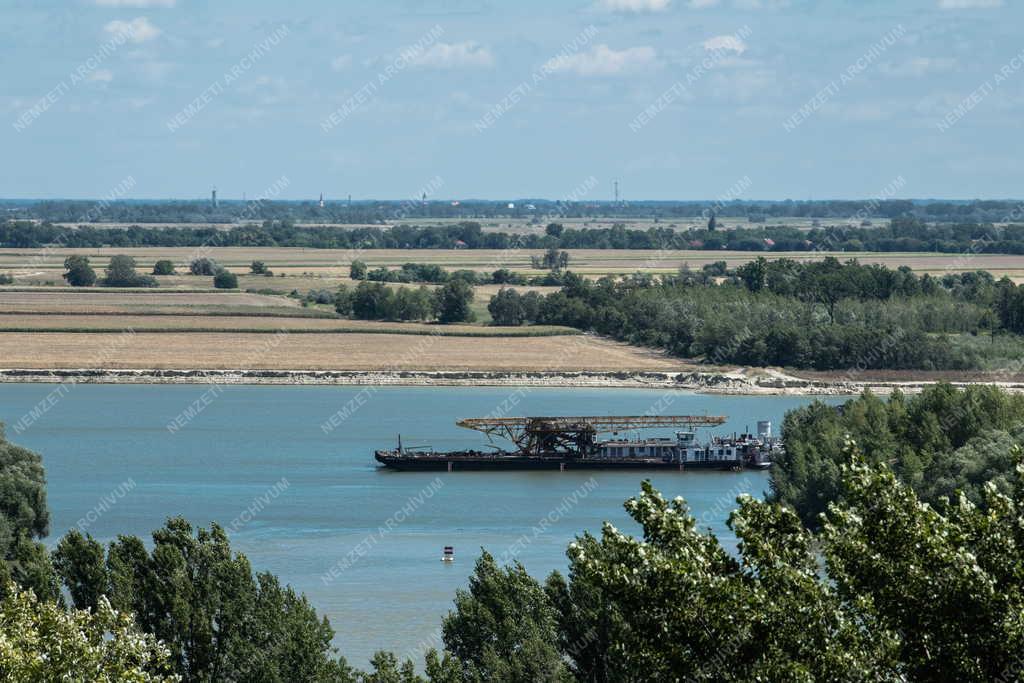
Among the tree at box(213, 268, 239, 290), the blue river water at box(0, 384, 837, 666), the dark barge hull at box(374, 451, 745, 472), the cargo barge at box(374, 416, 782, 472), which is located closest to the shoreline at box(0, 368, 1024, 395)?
the blue river water at box(0, 384, 837, 666)

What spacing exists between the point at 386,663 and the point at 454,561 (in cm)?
1398

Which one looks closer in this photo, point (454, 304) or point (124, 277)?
point (454, 304)

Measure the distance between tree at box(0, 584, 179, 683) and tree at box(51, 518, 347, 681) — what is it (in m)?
6.75

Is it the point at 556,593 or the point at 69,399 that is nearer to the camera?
the point at 556,593

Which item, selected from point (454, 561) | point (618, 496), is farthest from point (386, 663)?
point (618, 496)

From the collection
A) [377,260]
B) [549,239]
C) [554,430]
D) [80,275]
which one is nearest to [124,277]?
[80,275]

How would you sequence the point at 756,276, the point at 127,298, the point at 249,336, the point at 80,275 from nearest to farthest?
the point at 249,336, the point at 127,298, the point at 756,276, the point at 80,275

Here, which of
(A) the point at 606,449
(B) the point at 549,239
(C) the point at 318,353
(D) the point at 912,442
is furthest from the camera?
(B) the point at 549,239

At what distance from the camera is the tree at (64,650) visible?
1391 cm

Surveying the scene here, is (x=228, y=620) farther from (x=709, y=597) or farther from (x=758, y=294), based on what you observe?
(x=758, y=294)

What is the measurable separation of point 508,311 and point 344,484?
152 ft

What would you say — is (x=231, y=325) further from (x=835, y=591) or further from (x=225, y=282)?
(x=835, y=591)

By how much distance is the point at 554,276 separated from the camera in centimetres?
11500

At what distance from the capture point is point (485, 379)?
2862 inches
